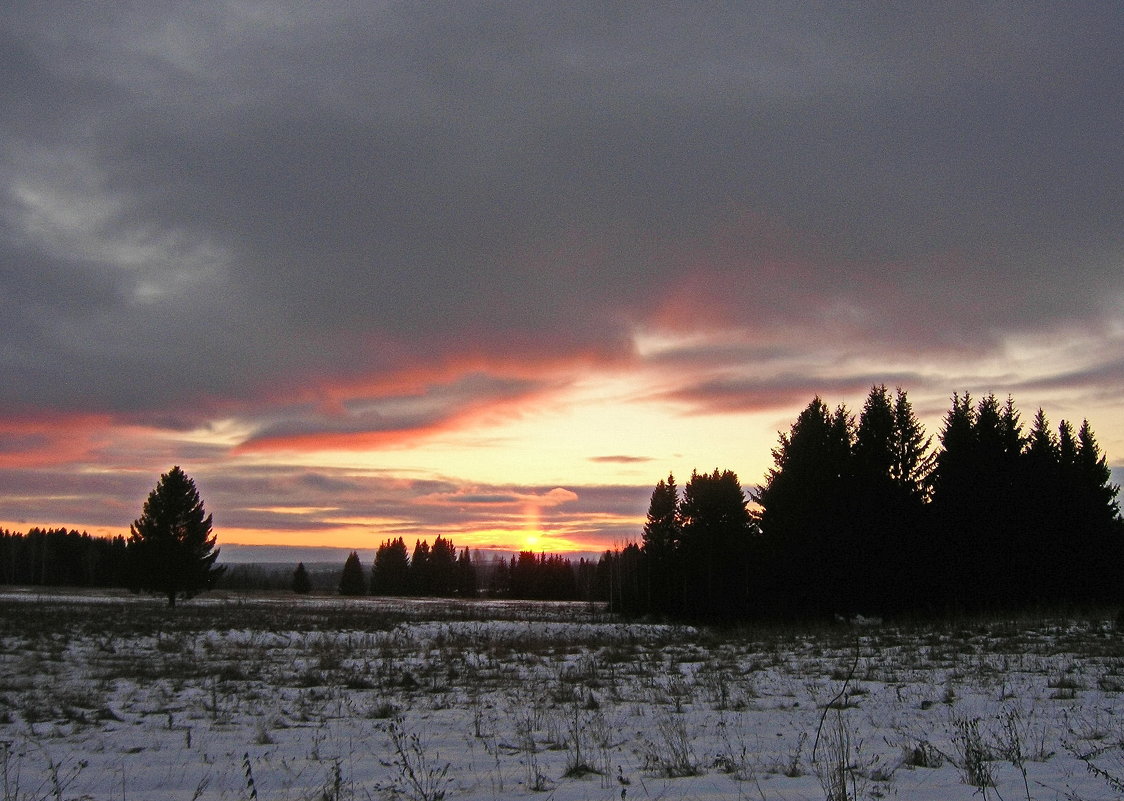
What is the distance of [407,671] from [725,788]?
30.0ft

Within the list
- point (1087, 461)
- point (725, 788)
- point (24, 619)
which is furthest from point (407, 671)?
point (1087, 461)

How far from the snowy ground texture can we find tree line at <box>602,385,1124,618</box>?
1559 cm

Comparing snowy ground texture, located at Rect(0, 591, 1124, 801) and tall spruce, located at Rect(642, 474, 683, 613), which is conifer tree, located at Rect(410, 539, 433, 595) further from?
snowy ground texture, located at Rect(0, 591, 1124, 801)

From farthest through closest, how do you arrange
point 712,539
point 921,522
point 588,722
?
point 712,539 → point 921,522 → point 588,722

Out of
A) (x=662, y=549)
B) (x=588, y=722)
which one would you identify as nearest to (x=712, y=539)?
(x=662, y=549)

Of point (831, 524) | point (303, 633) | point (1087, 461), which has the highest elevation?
point (1087, 461)

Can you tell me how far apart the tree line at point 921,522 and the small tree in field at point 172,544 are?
3742cm

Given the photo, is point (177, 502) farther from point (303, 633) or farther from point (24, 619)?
point (303, 633)

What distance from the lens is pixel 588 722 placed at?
9.00 metres

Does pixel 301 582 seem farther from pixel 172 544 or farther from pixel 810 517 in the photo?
pixel 810 517

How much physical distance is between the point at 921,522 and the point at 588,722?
27826mm

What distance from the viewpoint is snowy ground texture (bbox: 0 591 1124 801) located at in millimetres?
6383

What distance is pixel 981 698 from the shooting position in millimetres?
9359

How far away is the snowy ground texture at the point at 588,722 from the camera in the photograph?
6383 mm
